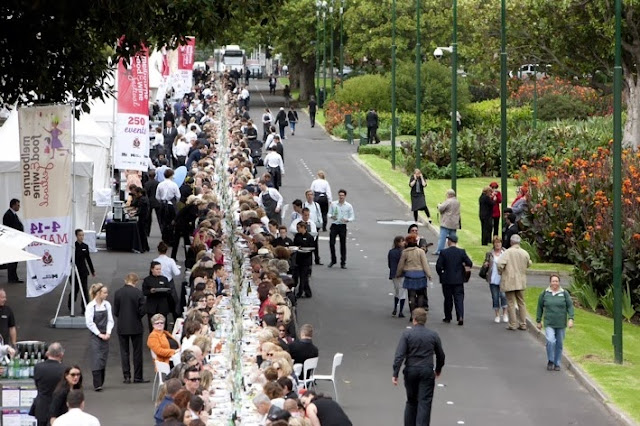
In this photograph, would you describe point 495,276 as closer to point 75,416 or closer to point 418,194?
point 418,194

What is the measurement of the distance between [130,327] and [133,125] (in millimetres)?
12085

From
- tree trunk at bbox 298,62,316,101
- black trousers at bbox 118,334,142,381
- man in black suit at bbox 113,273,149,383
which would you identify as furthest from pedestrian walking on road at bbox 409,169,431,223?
tree trunk at bbox 298,62,316,101

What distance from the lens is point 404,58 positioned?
8388 centimetres

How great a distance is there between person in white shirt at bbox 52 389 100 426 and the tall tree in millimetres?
9234

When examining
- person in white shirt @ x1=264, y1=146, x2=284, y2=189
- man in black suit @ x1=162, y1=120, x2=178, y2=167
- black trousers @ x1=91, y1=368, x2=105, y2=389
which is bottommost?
black trousers @ x1=91, y1=368, x2=105, y2=389

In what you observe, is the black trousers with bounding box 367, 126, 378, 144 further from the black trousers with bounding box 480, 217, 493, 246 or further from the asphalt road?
the black trousers with bounding box 480, 217, 493, 246

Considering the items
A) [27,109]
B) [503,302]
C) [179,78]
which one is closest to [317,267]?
[503,302]

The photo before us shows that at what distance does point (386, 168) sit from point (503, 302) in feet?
88.0

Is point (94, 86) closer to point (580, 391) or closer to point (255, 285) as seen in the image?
point (255, 285)

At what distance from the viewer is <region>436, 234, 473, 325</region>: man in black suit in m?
25.1

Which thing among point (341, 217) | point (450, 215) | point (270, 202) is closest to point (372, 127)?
point (270, 202)

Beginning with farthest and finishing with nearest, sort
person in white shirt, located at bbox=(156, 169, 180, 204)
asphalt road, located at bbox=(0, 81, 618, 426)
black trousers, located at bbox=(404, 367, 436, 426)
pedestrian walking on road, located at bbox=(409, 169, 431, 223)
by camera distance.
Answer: pedestrian walking on road, located at bbox=(409, 169, 431, 223) → person in white shirt, located at bbox=(156, 169, 180, 204) → asphalt road, located at bbox=(0, 81, 618, 426) → black trousers, located at bbox=(404, 367, 436, 426)

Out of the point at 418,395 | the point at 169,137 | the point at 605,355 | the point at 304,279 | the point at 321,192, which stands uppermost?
the point at 169,137

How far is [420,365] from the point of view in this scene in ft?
57.5
